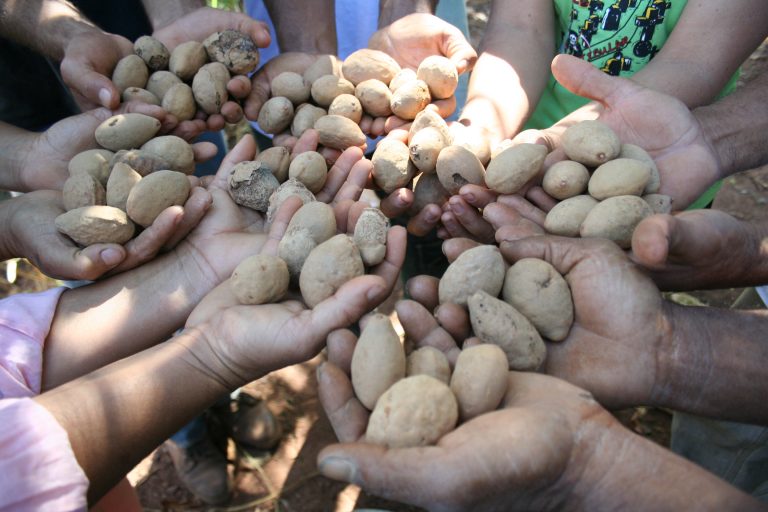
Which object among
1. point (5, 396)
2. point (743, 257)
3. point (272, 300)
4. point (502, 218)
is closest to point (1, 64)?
point (5, 396)

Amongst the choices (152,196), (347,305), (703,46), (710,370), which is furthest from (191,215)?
(703,46)

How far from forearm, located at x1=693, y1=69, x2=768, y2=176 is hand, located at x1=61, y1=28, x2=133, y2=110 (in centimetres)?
165

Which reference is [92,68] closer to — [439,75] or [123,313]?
[123,313]

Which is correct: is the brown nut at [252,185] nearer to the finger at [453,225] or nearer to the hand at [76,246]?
the hand at [76,246]

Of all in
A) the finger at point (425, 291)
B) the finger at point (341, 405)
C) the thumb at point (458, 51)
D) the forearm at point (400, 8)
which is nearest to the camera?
the finger at point (341, 405)

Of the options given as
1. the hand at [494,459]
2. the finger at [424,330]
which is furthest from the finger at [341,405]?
the finger at [424,330]

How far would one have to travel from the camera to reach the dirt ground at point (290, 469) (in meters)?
1.94

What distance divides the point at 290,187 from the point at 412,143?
35 centimetres

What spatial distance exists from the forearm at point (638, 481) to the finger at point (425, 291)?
0.44 meters

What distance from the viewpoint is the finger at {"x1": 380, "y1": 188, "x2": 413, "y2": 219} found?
4.85 feet

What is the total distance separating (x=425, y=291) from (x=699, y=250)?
52cm

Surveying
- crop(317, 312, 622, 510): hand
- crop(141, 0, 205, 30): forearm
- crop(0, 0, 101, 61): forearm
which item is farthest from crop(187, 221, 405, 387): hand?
crop(141, 0, 205, 30): forearm

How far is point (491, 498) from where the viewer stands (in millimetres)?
771

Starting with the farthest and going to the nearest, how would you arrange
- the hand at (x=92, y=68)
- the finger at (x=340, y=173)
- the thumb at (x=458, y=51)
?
the thumb at (x=458, y=51) < the hand at (x=92, y=68) < the finger at (x=340, y=173)
